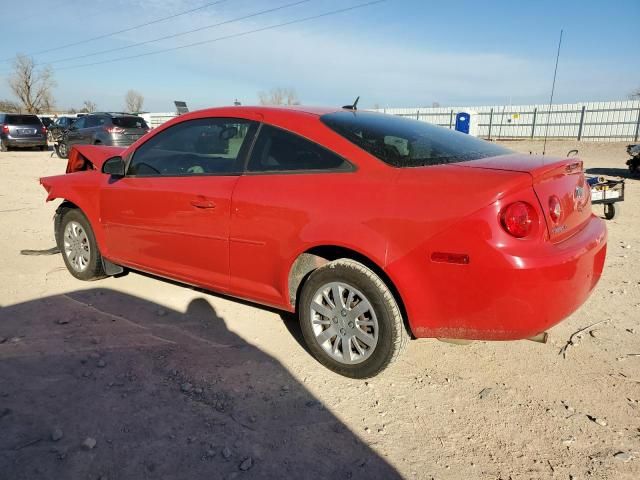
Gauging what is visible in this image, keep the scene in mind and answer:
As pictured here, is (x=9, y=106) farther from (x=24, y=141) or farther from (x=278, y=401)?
(x=278, y=401)

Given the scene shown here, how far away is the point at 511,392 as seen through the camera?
274 cm

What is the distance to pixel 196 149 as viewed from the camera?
12.0 feet

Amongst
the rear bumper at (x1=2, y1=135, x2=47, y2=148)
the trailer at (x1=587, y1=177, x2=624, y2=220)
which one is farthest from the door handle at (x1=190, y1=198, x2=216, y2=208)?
the rear bumper at (x1=2, y1=135, x2=47, y2=148)

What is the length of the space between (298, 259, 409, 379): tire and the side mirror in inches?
81.2

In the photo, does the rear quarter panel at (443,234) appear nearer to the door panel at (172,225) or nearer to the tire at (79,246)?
the door panel at (172,225)

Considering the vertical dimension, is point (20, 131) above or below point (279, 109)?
above

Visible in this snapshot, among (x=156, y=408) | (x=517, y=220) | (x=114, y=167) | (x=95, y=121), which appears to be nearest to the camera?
(x=517, y=220)

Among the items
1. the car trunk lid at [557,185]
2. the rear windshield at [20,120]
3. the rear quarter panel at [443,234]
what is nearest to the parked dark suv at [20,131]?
A: the rear windshield at [20,120]

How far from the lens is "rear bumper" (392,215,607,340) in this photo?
7.45 ft

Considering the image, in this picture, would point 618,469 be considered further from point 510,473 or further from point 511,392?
point 511,392

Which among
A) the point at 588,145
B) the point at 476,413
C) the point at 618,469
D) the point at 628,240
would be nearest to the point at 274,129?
the point at 476,413

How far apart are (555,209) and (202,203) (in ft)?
7.37

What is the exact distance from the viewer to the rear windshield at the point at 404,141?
2773mm

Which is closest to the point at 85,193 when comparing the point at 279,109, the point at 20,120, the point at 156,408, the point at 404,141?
the point at 279,109
